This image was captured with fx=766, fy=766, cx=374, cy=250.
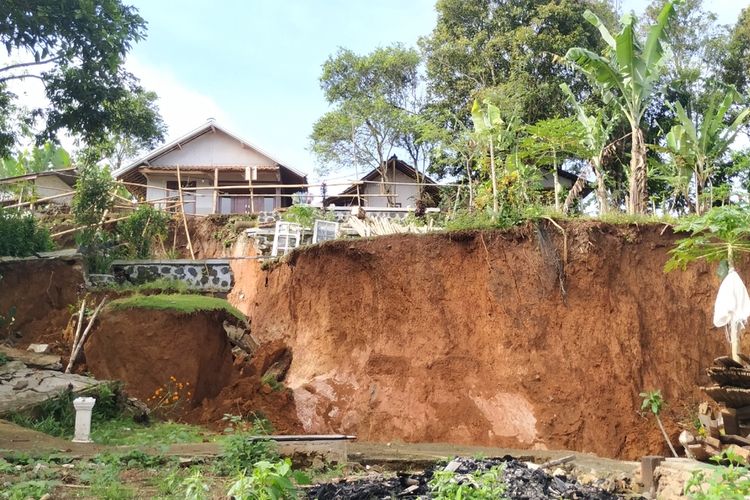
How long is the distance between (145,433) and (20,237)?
7.16 meters

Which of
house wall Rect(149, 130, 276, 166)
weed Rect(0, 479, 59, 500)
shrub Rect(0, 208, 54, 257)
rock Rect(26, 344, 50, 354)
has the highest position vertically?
house wall Rect(149, 130, 276, 166)

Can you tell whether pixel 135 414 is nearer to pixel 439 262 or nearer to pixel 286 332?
pixel 286 332

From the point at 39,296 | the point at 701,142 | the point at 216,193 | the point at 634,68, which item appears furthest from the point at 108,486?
the point at 216,193

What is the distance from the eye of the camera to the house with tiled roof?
27141 millimetres

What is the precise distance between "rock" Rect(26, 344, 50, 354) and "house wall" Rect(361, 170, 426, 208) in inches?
591

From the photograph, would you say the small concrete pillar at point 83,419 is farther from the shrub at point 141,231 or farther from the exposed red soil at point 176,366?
the shrub at point 141,231

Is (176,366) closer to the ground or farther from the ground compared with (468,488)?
farther from the ground

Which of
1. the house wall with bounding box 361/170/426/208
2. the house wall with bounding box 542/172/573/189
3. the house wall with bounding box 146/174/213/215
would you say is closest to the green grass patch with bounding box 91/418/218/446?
the house wall with bounding box 146/174/213/215

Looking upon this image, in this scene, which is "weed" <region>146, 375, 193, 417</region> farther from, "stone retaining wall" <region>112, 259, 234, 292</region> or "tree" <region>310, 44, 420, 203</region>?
"tree" <region>310, 44, 420, 203</region>

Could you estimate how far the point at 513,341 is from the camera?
46.9ft

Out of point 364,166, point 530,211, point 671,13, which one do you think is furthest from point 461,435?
point 364,166

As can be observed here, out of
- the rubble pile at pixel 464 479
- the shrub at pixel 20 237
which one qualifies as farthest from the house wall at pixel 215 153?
the rubble pile at pixel 464 479

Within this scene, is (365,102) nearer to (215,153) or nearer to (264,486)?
(215,153)

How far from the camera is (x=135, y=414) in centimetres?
1272
